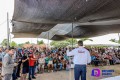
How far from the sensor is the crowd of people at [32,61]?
7.06m

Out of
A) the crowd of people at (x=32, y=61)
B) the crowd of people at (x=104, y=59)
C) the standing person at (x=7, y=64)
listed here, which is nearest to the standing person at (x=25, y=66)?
the crowd of people at (x=32, y=61)

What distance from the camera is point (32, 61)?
32.6 feet

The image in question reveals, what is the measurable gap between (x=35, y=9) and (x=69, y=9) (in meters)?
1.33

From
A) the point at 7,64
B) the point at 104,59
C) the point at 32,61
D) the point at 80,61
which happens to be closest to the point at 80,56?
the point at 80,61

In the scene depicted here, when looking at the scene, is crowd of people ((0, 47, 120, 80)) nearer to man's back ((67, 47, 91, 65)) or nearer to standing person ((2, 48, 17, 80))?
standing person ((2, 48, 17, 80))

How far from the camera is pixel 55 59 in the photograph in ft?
48.2

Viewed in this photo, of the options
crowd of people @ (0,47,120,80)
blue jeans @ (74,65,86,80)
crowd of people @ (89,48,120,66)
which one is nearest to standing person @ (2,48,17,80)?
crowd of people @ (0,47,120,80)

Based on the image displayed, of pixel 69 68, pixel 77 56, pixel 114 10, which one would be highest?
pixel 114 10

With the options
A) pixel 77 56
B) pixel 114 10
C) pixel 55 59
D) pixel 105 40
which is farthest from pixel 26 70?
pixel 105 40

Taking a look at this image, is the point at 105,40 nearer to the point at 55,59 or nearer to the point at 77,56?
the point at 55,59

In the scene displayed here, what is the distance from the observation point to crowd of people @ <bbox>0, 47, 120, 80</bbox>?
23.2 ft

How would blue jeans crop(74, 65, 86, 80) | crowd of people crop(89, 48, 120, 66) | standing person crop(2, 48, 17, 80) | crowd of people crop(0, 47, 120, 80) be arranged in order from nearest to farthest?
1. blue jeans crop(74, 65, 86, 80)
2. standing person crop(2, 48, 17, 80)
3. crowd of people crop(0, 47, 120, 80)
4. crowd of people crop(89, 48, 120, 66)

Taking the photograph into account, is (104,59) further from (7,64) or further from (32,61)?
(7,64)

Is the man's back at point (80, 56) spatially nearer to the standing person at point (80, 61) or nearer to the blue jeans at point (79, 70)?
the standing person at point (80, 61)
